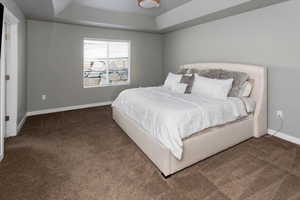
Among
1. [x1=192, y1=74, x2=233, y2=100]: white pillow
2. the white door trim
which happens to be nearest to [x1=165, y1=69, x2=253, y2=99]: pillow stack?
[x1=192, y1=74, x2=233, y2=100]: white pillow

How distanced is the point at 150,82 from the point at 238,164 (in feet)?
13.5

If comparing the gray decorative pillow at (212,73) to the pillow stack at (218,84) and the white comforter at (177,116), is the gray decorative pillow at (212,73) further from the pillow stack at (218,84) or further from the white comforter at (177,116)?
the white comforter at (177,116)

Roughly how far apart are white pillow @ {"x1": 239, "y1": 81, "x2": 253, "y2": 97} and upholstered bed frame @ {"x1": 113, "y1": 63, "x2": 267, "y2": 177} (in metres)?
0.08

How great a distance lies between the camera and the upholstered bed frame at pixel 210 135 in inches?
77.0

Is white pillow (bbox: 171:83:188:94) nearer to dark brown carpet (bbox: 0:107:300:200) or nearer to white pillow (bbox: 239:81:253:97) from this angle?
white pillow (bbox: 239:81:253:97)

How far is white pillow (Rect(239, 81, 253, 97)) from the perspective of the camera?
2949 millimetres

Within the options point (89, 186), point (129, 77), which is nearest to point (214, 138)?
point (89, 186)

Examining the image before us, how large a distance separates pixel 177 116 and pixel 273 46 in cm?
229

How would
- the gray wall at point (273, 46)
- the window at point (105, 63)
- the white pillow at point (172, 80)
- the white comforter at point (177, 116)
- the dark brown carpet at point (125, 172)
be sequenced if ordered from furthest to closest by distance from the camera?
the window at point (105, 63)
the white pillow at point (172, 80)
the gray wall at point (273, 46)
the white comforter at point (177, 116)
the dark brown carpet at point (125, 172)

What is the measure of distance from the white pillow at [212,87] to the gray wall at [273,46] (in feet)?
2.67

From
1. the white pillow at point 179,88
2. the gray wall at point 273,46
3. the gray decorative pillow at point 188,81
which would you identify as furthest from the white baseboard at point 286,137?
the white pillow at point 179,88

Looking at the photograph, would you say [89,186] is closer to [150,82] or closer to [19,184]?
[19,184]

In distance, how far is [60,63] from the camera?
4281 millimetres

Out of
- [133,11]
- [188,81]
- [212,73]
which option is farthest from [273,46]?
[133,11]
